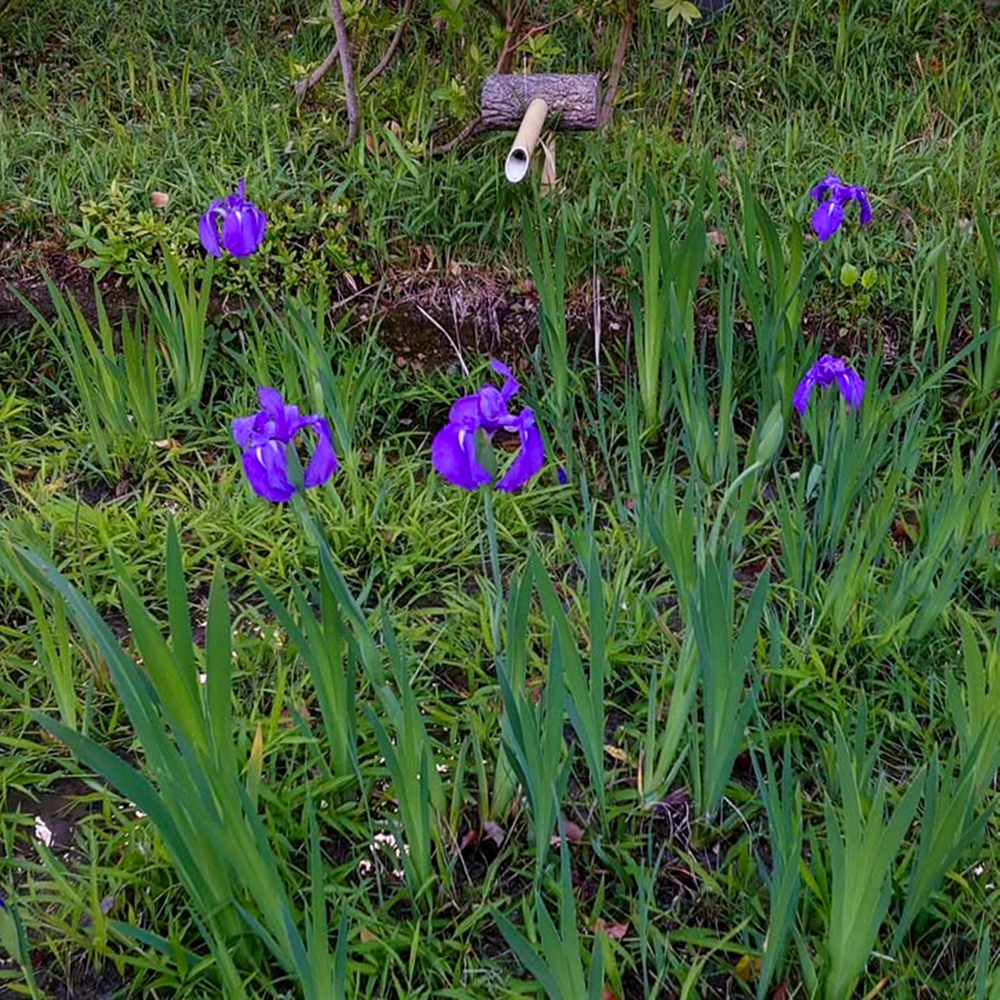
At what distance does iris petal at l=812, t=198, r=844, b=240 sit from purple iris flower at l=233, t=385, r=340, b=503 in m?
1.15

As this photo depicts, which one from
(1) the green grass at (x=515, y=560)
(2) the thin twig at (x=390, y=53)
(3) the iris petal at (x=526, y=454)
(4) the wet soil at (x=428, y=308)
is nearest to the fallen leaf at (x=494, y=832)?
(1) the green grass at (x=515, y=560)

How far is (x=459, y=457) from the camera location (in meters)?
1.27

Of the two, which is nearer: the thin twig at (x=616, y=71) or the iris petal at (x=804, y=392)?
the iris petal at (x=804, y=392)

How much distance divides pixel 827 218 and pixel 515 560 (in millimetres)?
840

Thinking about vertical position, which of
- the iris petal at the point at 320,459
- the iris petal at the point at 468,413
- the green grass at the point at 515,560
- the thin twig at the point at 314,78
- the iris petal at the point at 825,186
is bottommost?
the green grass at the point at 515,560

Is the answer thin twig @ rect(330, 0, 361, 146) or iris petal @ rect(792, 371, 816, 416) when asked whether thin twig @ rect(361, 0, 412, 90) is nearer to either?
thin twig @ rect(330, 0, 361, 146)

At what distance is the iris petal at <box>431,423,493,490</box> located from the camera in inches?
49.6

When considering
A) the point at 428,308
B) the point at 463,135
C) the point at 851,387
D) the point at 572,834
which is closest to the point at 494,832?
the point at 572,834

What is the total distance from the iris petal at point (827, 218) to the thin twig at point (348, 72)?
1223 millimetres

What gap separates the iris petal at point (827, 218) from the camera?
6.88 ft

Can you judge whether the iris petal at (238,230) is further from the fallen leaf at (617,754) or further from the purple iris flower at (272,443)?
the fallen leaf at (617,754)

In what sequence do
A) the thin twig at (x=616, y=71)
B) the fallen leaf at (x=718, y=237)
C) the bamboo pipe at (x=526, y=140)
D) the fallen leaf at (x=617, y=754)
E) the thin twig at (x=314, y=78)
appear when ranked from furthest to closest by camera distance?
the thin twig at (x=314, y=78), the thin twig at (x=616, y=71), the fallen leaf at (x=718, y=237), the bamboo pipe at (x=526, y=140), the fallen leaf at (x=617, y=754)

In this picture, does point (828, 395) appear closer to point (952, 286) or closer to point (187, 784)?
point (952, 286)

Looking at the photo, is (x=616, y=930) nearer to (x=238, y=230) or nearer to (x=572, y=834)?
(x=572, y=834)
